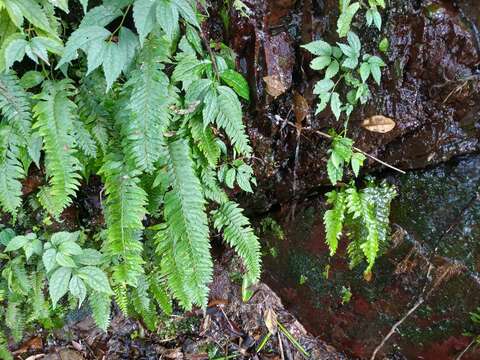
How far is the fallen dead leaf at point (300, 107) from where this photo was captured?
2736 mm

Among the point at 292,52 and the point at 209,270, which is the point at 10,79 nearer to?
the point at 209,270

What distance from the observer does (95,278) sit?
241 centimetres

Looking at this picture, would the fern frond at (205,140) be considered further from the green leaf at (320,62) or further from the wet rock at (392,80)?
the green leaf at (320,62)

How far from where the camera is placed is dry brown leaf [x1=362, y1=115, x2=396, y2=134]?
2629 millimetres

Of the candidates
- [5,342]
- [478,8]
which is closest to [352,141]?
[478,8]

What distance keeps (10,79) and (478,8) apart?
2592 millimetres

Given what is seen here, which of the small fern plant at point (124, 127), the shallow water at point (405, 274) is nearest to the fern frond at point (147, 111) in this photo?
the small fern plant at point (124, 127)

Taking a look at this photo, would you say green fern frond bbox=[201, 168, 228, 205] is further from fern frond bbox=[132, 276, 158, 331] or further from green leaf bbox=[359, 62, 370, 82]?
green leaf bbox=[359, 62, 370, 82]

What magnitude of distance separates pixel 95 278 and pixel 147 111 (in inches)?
42.1

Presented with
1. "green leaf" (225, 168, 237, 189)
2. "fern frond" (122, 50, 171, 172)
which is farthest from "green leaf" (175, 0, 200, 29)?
"green leaf" (225, 168, 237, 189)

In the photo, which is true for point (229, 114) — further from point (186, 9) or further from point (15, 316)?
point (15, 316)

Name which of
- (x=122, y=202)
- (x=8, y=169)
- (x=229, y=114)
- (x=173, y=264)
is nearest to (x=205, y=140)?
(x=229, y=114)

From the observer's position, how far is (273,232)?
3.37m

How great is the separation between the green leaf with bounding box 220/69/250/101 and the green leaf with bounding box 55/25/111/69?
71 centimetres
